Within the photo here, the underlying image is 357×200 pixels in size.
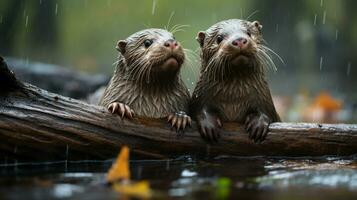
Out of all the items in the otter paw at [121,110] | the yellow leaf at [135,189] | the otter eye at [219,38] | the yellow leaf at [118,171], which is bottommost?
the yellow leaf at [135,189]

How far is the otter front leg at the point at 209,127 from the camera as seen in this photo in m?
4.26

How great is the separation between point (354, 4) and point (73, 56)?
288 inches

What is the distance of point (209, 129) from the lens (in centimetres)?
425

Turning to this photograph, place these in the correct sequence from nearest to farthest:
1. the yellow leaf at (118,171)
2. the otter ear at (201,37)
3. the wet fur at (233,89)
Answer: the yellow leaf at (118,171) < the wet fur at (233,89) < the otter ear at (201,37)

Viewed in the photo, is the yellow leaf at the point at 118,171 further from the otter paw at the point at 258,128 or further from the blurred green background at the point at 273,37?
the blurred green background at the point at 273,37

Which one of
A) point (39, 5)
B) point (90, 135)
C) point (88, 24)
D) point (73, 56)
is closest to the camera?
point (90, 135)

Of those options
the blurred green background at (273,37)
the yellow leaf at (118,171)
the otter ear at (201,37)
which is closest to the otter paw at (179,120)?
the otter ear at (201,37)

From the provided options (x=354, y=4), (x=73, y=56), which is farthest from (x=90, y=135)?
(x=73, y=56)

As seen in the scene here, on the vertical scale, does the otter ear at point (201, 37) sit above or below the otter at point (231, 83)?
above

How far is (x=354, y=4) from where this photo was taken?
12766mm

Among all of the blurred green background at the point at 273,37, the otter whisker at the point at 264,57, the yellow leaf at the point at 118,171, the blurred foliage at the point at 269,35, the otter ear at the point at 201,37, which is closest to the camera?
the yellow leaf at the point at 118,171

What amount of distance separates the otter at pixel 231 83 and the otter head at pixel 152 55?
0.24 m

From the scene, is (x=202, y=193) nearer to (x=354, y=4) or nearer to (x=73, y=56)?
(x=354, y=4)

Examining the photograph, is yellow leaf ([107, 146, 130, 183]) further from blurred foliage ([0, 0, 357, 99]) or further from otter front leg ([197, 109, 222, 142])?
blurred foliage ([0, 0, 357, 99])
